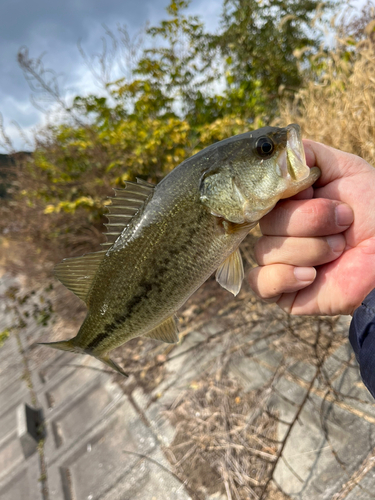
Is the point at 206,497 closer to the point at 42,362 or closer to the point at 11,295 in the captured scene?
the point at 42,362

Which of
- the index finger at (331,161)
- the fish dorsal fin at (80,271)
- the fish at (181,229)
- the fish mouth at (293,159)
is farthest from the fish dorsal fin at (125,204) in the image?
the index finger at (331,161)

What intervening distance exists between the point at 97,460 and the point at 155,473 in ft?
2.96

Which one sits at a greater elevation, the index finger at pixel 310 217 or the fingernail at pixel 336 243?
the index finger at pixel 310 217

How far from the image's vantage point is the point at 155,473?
10.2 feet

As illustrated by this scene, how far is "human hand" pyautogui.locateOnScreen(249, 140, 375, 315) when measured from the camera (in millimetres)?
1487

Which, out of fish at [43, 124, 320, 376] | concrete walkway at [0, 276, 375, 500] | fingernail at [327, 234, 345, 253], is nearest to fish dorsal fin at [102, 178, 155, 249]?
fish at [43, 124, 320, 376]

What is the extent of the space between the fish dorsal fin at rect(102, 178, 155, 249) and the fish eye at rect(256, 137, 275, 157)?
1.82ft

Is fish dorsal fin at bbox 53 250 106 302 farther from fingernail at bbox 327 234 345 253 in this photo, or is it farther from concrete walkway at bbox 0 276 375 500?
concrete walkway at bbox 0 276 375 500

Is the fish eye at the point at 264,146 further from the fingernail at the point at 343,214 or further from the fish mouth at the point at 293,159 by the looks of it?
the fingernail at the point at 343,214

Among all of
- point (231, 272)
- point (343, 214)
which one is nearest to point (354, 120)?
point (343, 214)

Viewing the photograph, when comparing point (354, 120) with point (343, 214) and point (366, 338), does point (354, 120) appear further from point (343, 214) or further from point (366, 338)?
point (366, 338)

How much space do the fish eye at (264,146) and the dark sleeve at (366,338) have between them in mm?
860

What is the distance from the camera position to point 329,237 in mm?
1566

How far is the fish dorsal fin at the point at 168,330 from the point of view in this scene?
62.7 inches
